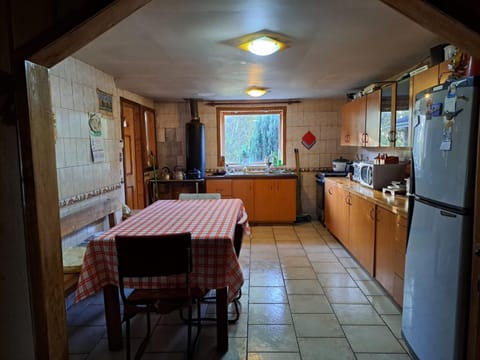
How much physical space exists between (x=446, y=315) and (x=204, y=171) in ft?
13.8

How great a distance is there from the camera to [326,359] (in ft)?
6.39

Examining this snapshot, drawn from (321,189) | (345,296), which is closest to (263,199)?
(321,189)

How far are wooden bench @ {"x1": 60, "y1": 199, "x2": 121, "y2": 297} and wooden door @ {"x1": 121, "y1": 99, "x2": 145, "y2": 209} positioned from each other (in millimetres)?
740

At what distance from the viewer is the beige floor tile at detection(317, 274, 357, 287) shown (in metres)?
3.00

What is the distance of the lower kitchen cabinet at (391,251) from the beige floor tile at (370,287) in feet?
0.32

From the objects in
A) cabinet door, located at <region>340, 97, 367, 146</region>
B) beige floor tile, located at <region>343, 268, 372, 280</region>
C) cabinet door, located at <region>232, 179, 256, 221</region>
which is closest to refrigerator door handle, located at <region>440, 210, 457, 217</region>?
beige floor tile, located at <region>343, 268, 372, 280</region>

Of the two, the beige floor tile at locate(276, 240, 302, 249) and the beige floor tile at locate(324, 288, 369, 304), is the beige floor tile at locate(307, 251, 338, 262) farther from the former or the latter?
the beige floor tile at locate(324, 288, 369, 304)

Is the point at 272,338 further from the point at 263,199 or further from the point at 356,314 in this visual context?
the point at 263,199

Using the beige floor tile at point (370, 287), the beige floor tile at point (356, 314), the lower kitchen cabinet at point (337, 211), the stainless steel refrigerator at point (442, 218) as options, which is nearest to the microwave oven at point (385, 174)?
the lower kitchen cabinet at point (337, 211)

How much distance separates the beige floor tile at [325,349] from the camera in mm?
1971

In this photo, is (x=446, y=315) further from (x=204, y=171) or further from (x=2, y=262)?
(x=204, y=171)

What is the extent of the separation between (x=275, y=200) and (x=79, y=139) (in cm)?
314

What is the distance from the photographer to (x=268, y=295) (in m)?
2.79

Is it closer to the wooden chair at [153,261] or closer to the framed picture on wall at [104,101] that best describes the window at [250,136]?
the framed picture on wall at [104,101]
